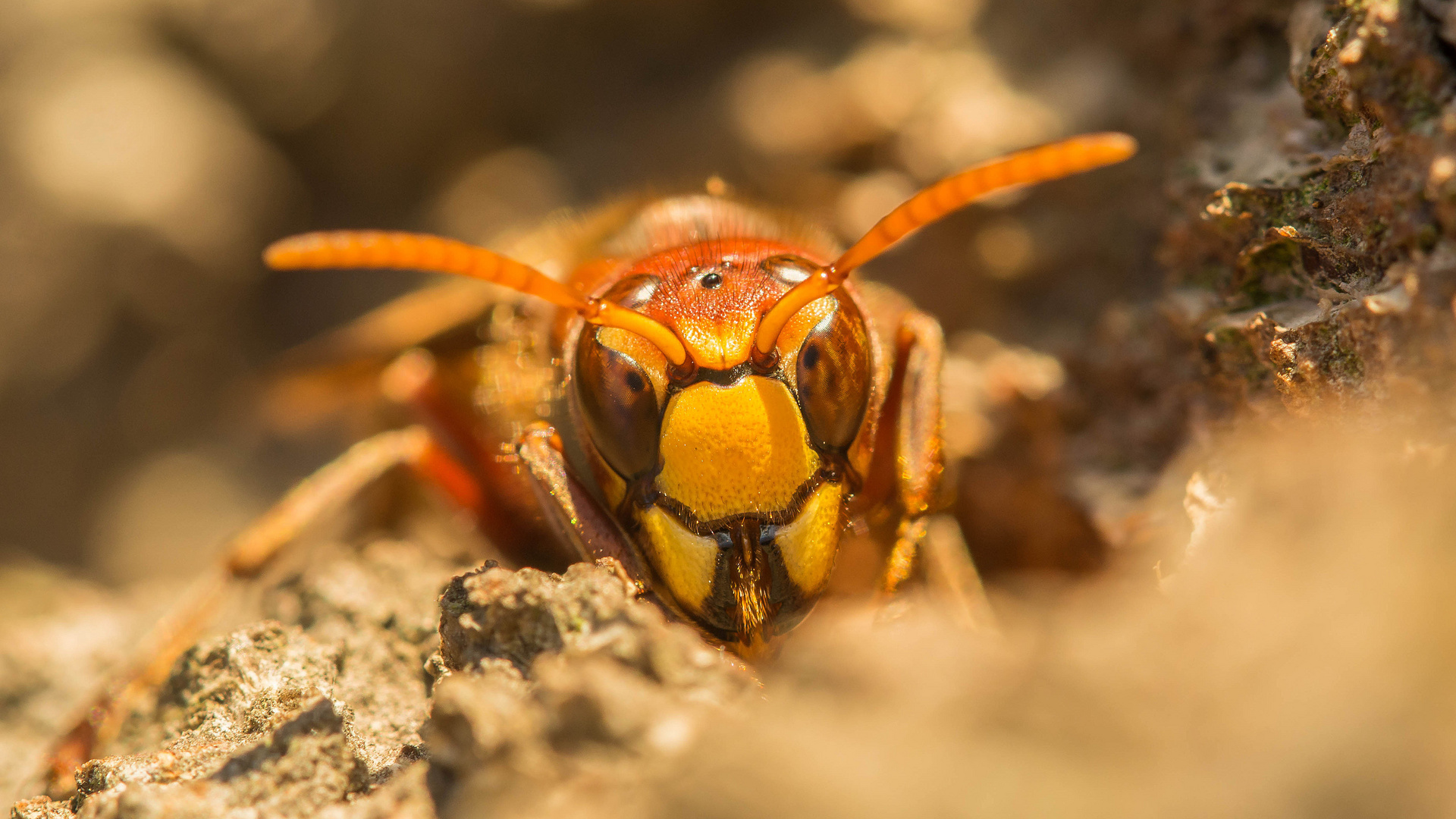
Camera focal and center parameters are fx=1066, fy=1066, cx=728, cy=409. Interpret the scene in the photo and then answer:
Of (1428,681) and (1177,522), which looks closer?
(1428,681)

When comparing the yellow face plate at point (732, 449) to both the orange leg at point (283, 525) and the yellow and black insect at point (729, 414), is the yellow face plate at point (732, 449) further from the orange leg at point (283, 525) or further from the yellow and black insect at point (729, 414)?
the orange leg at point (283, 525)

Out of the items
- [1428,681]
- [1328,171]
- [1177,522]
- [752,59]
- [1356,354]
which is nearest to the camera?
[1428,681]

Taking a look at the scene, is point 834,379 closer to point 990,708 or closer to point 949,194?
point 949,194

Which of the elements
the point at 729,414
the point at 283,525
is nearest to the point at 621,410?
the point at 729,414

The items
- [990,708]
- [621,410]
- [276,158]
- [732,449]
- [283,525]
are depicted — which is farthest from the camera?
[276,158]

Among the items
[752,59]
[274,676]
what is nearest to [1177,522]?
[274,676]

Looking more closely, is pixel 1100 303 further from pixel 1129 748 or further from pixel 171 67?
pixel 171 67
